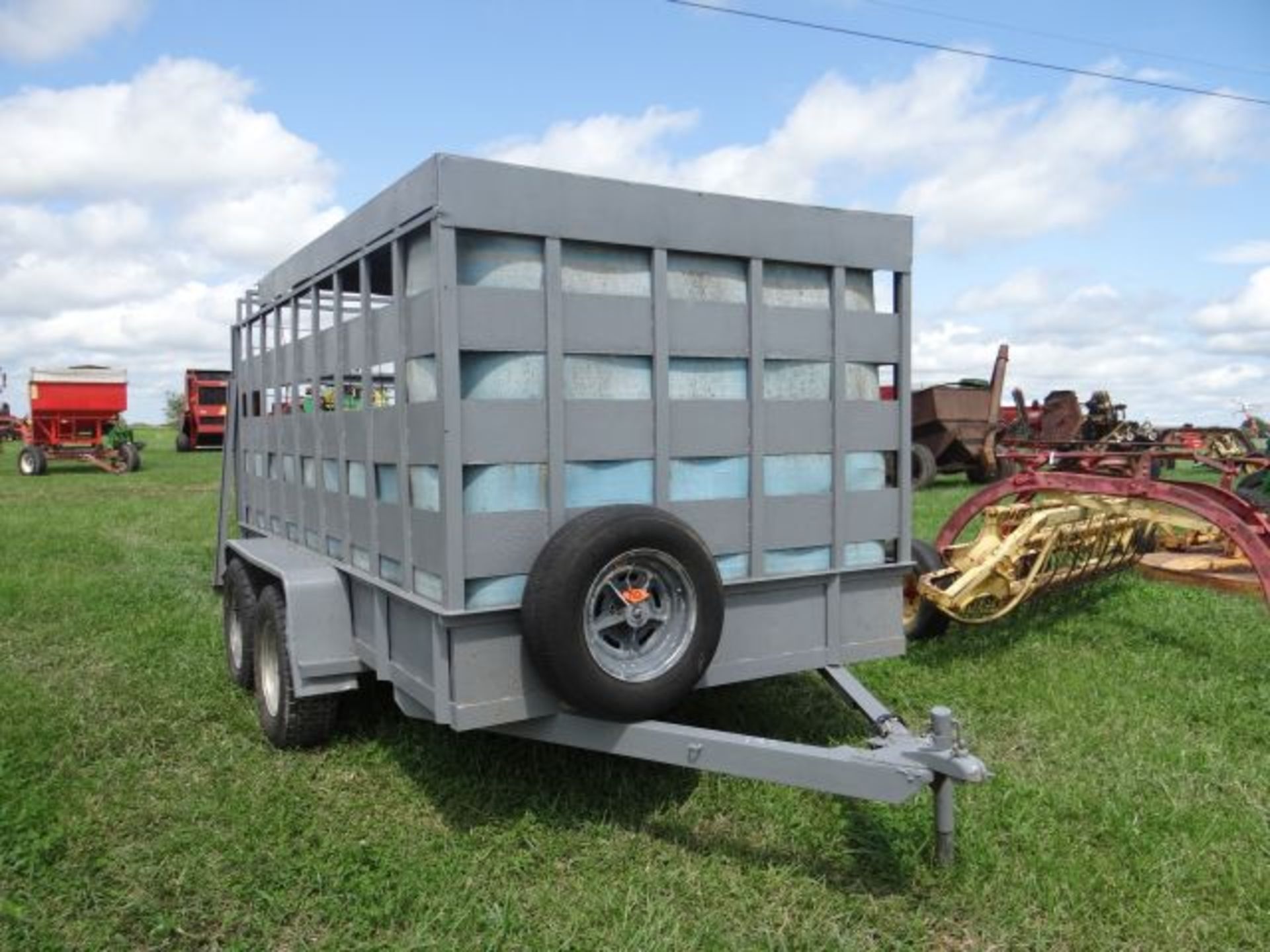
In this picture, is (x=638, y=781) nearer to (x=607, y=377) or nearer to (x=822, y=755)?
(x=822, y=755)

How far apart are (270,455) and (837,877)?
4.01 meters

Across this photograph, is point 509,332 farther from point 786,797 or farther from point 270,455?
point 270,455

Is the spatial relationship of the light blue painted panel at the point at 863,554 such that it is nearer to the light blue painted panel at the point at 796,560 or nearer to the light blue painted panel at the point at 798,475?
the light blue painted panel at the point at 796,560

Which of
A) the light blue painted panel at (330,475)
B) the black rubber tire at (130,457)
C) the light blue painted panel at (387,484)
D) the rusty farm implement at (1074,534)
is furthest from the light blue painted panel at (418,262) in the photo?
the black rubber tire at (130,457)

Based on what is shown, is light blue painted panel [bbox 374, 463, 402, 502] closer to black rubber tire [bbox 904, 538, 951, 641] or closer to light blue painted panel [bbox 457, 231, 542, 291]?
light blue painted panel [bbox 457, 231, 542, 291]

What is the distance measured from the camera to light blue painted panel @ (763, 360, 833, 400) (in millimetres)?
4062

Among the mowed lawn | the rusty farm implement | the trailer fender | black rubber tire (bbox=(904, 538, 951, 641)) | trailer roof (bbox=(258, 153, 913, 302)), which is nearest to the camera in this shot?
the mowed lawn

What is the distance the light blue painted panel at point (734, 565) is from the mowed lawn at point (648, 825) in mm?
872

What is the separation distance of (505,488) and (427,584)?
1.53 feet

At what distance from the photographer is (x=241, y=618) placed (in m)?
5.54

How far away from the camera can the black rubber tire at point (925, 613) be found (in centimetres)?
598

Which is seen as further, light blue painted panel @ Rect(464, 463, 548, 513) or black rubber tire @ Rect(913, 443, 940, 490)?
black rubber tire @ Rect(913, 443, 940, 490)

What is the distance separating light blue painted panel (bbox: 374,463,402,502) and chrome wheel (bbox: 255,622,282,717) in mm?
1140

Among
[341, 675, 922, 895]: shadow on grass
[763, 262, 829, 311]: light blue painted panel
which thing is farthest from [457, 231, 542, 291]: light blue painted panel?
[341, 675, 922, 895]: shadow on grass
